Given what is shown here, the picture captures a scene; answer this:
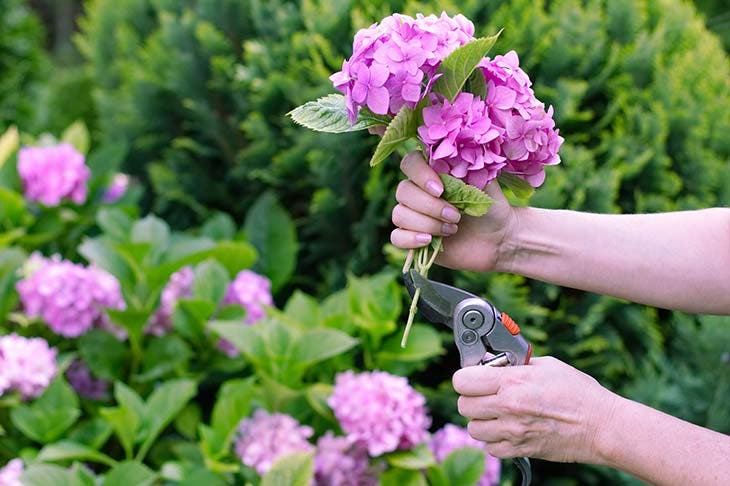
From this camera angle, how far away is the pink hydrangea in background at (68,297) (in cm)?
242

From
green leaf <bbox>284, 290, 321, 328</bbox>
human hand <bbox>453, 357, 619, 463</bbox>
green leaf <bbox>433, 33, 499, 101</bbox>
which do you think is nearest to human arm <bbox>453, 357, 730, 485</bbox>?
human hand <bbox>453, 357, 619, 463</bbox>

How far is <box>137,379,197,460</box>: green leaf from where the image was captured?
7.29 feet

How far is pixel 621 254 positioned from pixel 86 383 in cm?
163

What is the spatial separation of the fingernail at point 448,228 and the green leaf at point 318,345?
0.78m

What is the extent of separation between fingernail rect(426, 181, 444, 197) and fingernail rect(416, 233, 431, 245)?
0.08 m

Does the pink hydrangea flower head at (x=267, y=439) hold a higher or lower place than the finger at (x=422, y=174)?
lower

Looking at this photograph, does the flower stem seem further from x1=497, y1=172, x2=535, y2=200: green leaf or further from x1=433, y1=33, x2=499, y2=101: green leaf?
x1=433, y1=33, x2=499, y2=101: green leaf

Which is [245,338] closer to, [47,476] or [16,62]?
[47,476]

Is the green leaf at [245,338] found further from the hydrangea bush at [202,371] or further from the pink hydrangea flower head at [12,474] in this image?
the pink hydrangea flower head at [12,474]

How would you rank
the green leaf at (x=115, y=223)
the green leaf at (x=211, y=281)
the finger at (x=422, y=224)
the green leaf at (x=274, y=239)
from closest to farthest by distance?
the finger at (x=422, y=224) < the green leaf at (x=211, y=281) < the green leaf at (x=115, y=223) < the green leaf at (x=274, y=239)

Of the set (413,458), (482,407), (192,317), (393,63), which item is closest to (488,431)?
(482,407)

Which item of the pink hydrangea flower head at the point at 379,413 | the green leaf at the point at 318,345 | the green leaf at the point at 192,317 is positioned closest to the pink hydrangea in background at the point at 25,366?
the green leaf at the point at 192,317

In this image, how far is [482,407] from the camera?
1373mm

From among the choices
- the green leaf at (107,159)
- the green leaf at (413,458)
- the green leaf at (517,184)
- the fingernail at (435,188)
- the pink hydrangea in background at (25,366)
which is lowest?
the green leaf at (413,458)
